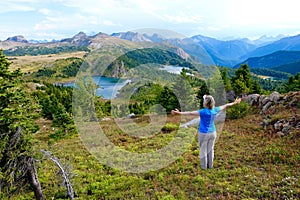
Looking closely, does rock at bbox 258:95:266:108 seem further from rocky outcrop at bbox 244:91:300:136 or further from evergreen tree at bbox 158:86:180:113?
evergreen tree at bbox 158:86:180:113

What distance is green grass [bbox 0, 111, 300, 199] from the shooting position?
34.9 feet

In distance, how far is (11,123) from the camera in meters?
9.74

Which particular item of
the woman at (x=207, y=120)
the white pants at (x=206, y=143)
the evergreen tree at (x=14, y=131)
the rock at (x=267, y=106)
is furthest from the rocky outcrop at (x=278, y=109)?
the evergreen tree at (x=14, y=131)

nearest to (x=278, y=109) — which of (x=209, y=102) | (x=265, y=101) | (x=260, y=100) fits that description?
(x=265, y=101)

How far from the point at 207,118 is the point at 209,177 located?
439 centimetres

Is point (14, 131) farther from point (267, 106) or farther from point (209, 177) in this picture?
point (267, 106)

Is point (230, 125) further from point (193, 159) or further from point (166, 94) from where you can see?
point (166, 94)

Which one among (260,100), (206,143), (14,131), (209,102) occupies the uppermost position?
(209,102)

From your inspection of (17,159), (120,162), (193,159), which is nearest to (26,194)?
(17,159)

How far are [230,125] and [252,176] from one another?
1307cm

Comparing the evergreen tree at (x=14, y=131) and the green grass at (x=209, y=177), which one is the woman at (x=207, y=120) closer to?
the green grass at (x=209, y=177)

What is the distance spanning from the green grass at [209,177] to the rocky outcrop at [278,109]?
1.46m

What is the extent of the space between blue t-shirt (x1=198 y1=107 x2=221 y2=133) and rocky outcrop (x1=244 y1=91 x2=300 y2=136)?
10.9 metres

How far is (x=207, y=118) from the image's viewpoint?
9453 mm
